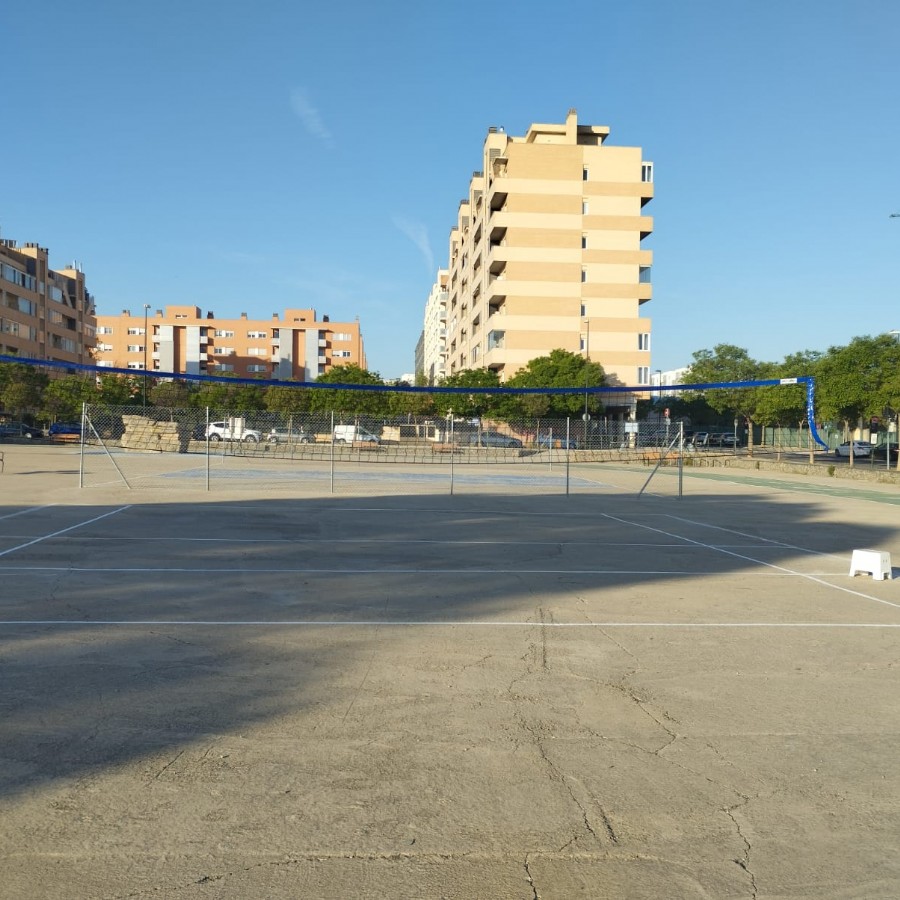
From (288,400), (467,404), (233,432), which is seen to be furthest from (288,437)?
(288,400)

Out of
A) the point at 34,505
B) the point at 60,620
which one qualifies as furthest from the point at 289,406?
the point at 60,620

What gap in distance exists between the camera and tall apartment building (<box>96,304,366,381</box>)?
144m

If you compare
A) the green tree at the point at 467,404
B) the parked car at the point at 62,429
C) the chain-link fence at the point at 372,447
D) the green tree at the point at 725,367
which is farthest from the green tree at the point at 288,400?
the chain-link fence at the point at 372,447

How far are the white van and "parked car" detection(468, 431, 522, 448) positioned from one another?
4.19 m

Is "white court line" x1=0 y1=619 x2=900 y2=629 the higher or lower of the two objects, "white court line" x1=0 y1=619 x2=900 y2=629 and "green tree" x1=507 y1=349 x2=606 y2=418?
the lower

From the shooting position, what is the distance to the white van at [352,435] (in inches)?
1347

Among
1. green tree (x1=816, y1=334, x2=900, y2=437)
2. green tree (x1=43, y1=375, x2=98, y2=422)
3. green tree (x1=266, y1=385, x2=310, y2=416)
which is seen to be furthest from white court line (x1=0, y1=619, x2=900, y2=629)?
green tree (x1=266, y1=385, x2=310, y2=416)

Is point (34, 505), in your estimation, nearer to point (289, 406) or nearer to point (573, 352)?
point (573, 352)

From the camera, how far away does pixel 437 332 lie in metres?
151

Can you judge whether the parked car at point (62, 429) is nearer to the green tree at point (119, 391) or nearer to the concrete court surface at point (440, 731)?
the green tree at point (119, 391)

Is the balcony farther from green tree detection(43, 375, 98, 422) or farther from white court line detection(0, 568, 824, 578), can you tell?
white court line detection(0, 568, 824, 578)

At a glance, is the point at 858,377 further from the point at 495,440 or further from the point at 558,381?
the point at 558,381

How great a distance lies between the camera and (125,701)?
565 cm

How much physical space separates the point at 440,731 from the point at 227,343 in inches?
5810
